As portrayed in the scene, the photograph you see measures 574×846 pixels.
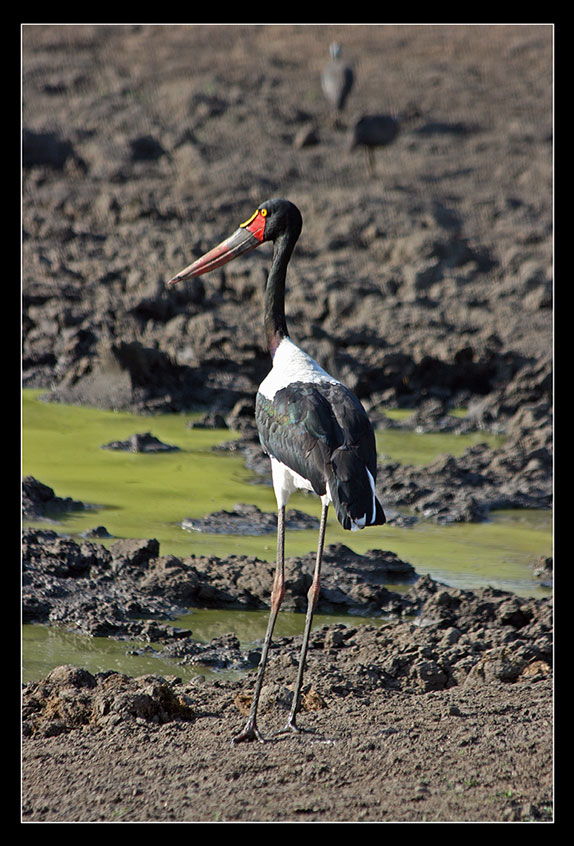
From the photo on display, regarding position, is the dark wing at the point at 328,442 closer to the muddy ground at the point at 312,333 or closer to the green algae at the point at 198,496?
the muddy ground at the point at 312,333

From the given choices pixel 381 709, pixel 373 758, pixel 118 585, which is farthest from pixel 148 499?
pixel 373 758

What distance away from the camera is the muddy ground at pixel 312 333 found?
A: 3783 millimetres

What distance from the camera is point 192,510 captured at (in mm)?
7496

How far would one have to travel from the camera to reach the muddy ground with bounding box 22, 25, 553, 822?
12.4 ft

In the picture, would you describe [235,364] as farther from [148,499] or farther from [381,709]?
[381,709]

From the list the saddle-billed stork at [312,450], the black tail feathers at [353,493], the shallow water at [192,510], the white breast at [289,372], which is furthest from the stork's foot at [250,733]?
the white breast at [289,372]

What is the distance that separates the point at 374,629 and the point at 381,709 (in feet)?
3.65

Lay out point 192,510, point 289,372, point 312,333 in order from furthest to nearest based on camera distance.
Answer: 1. point 312,333
2. point 192,510
3. point 289,372

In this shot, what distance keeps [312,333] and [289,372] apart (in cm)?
647

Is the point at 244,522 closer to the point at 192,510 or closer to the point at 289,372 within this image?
the point at 192,510

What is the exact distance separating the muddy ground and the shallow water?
0.78 ft

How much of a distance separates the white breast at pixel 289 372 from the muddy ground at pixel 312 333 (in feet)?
3.94

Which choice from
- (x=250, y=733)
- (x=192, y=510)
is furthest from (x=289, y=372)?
(x=192, y=510)

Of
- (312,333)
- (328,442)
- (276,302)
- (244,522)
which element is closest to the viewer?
(328,442)
